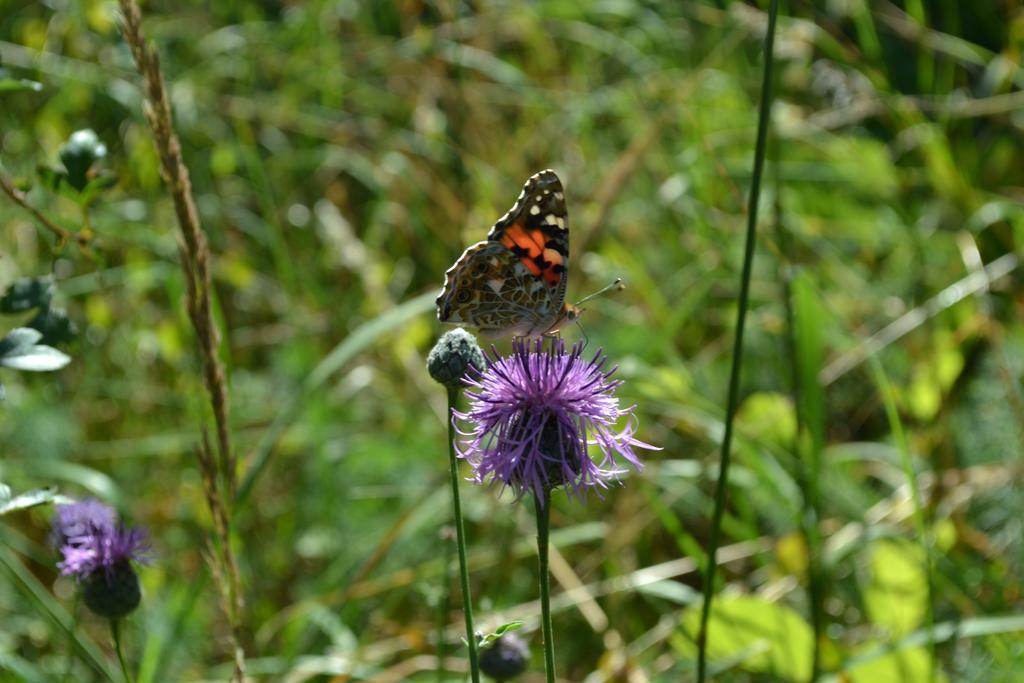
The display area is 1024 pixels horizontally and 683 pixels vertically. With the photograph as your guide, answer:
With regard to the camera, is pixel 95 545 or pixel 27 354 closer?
pixel 27 354

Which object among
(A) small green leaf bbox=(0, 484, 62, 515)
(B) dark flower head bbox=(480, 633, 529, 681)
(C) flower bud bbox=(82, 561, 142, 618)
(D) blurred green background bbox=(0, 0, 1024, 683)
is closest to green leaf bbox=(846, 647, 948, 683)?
(D) blurred green background bbox=(0, 0, 1024, 683)

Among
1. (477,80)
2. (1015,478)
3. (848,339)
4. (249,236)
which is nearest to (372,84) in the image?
(477,80)

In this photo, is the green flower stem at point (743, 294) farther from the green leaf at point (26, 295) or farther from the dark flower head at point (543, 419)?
the green leaf at point (26, 295)

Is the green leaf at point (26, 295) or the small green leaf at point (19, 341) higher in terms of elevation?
the green leaf at point (26, 295)

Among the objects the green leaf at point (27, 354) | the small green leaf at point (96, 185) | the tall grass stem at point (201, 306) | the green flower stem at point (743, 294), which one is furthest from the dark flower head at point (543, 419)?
the small green leaf at point (96, 185)

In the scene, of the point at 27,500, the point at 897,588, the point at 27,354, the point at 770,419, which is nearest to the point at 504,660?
the point at 27,500

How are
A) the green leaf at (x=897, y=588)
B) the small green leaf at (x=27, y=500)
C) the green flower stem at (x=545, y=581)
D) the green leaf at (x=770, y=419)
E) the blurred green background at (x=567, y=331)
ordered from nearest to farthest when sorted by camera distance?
the green flower stem at (x=545, y=581), the small green leaf at (x=27, y=500), the green leaf at (x=897, y=588), the blurred green background at (x=567, y=331), the green leaf at (x=770, y=419)

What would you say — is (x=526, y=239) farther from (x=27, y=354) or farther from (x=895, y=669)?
(x=895, y=669)
